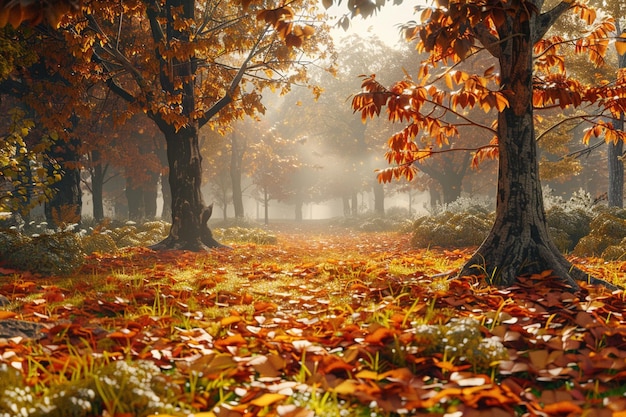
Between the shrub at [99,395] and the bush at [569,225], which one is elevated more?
the bush at [569,225]

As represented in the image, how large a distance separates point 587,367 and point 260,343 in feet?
5.87

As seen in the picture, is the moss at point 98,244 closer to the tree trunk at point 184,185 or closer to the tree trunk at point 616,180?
the tree trunk at point 184,185

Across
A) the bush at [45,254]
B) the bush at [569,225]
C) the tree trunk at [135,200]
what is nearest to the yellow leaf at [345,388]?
the bush at [45,254]

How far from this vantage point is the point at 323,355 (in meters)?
2.60

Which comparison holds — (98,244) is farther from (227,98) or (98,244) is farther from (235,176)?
(235,176)

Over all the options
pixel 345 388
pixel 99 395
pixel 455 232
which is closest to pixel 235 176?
pixel 455 232

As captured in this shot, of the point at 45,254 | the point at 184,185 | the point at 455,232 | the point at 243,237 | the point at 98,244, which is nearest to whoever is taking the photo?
the point at 45,254

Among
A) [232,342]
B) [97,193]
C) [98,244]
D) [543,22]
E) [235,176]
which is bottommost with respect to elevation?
[232,342]

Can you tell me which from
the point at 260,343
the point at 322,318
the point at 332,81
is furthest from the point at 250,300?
the point at 332,81

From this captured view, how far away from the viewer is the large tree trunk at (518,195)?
475 centimetres

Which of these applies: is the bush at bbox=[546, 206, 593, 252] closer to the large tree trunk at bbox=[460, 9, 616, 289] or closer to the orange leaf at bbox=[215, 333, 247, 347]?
the large tree trunk at bbox=[460, 9, 616, 289]

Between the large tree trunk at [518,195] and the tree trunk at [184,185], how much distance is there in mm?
6927

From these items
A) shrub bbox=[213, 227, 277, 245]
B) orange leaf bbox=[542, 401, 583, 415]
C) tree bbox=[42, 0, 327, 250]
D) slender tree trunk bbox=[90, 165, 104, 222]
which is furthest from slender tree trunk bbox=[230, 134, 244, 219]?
orange leaf bbox=[542, 401, 583, 415]

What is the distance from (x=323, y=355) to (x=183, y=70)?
9.37 m
